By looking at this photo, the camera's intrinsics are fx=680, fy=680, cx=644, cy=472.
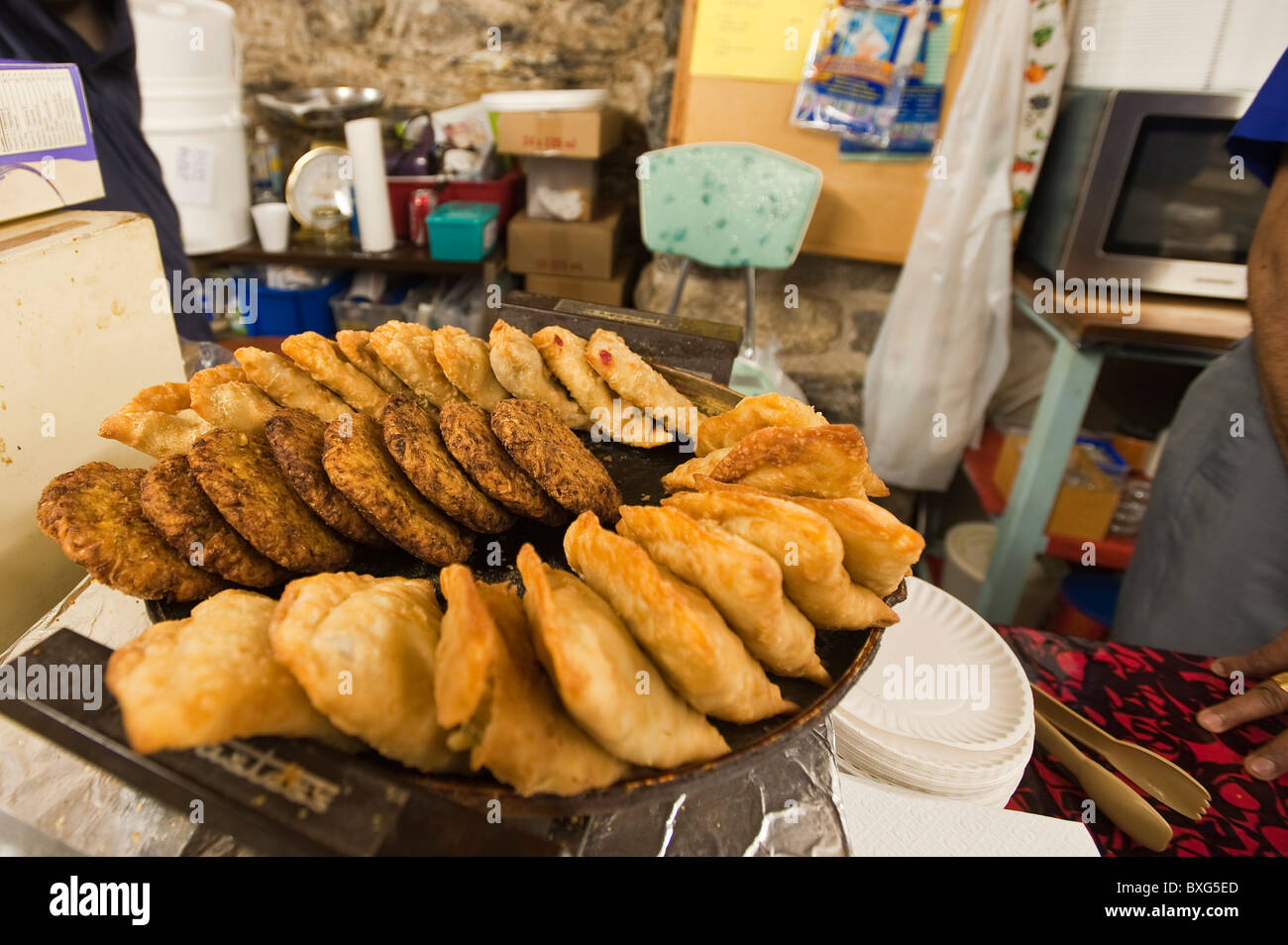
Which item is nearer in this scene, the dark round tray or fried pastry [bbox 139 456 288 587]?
the dark round tray

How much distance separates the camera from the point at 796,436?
124cm

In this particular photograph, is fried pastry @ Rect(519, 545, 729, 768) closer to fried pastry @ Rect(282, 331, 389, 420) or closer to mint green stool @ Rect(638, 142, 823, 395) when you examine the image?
fried pastry @ Rect(282, 331, 389, 420)

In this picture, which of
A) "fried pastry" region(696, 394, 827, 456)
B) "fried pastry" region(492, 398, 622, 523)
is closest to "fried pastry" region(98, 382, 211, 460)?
"fried pastry" region(492, 398, 622, 523)

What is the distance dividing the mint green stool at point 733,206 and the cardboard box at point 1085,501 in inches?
59.8

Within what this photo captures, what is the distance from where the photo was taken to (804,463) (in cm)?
126

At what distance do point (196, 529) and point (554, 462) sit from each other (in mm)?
642

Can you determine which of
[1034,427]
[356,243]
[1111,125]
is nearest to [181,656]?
[1034,427]

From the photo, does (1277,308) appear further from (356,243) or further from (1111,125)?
(356,243)

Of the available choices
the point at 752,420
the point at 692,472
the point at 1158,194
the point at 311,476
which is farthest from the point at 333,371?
the point at 1158,194

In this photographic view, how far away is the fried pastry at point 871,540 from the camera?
1116 mm

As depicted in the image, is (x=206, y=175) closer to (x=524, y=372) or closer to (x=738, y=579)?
(x=524, y=372)

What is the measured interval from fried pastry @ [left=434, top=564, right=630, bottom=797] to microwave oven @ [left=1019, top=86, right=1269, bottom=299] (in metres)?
3.49

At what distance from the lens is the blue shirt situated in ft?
7.28

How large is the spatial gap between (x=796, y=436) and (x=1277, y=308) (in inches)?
83.0
